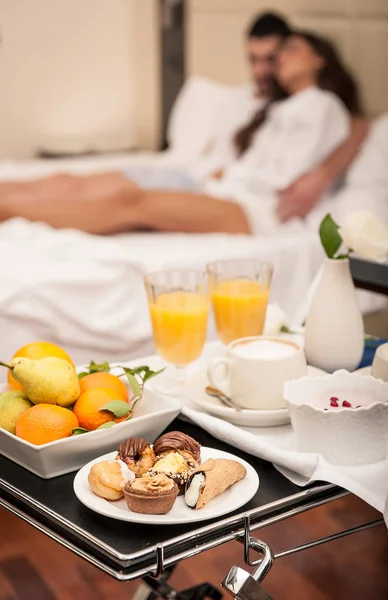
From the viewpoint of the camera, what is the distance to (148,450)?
976 mm

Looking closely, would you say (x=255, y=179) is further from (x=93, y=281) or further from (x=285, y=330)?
(x=285, y=330)

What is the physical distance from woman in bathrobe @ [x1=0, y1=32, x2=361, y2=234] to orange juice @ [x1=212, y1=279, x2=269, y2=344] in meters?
1.35

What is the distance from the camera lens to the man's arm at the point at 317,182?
2.96m

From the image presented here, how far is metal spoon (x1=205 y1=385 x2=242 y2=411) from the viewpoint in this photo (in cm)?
117

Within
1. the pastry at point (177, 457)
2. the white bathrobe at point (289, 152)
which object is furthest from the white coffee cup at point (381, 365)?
the white bathrobe at point (289, 152)

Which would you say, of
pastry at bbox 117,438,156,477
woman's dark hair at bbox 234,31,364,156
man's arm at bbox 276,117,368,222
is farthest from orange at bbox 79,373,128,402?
woman's dark hair at bbox 234,31,364,156

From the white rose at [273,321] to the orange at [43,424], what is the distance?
49cm

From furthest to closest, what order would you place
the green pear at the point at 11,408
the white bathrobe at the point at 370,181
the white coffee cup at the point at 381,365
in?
the white bathrobe at the point at 370,181, the white coffee cup at the point at 381,365, the green pear at the point at 11,408

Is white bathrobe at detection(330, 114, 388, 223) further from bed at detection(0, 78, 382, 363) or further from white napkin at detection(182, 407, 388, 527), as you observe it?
white napkin at detection(182, 407, 388, 527)

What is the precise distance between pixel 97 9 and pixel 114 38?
18 cm

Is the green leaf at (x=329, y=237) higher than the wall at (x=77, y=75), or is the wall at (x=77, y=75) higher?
the green leaf at (x=329, y=237)

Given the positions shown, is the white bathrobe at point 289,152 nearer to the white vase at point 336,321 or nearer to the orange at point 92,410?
the white vase at point 336,321

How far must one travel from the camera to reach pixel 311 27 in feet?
11.1

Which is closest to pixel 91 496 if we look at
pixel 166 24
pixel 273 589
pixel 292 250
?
pixel 273 589
